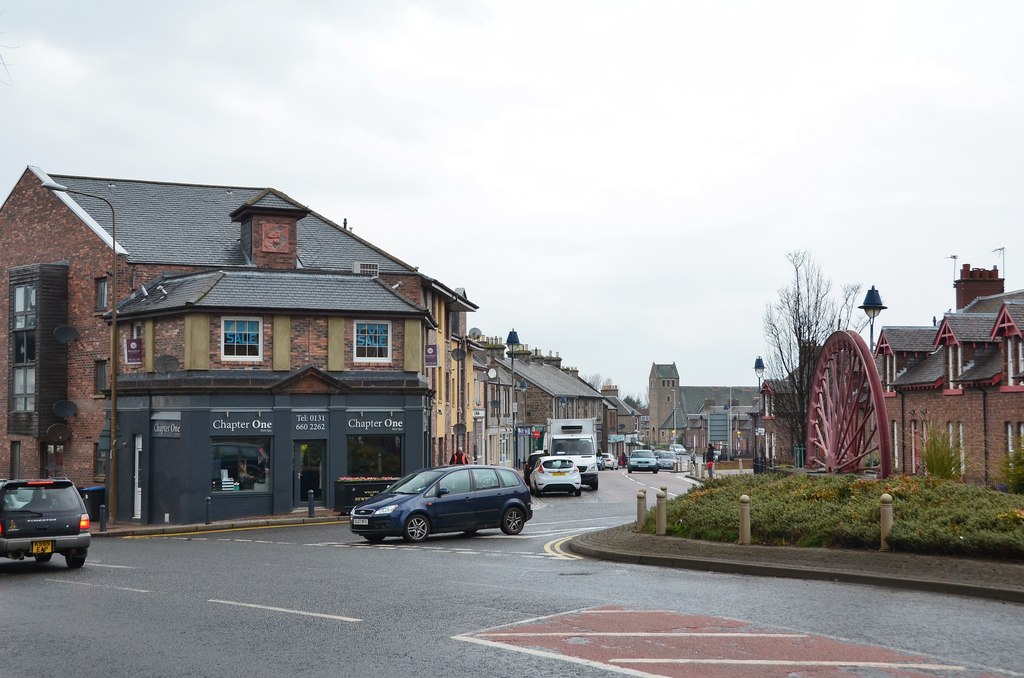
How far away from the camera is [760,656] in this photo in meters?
9.84

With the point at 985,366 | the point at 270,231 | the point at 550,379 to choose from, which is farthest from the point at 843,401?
Result: the point at 550,379

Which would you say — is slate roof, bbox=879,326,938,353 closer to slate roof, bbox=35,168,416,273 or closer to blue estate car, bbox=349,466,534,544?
slate roof, bbox=35,168,416,273

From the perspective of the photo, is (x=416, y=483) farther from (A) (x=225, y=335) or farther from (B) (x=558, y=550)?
(A) (x=225, y=335)

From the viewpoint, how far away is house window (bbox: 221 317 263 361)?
33719 mm

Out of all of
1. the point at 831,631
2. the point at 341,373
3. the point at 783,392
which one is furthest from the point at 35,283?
the point at 831,631

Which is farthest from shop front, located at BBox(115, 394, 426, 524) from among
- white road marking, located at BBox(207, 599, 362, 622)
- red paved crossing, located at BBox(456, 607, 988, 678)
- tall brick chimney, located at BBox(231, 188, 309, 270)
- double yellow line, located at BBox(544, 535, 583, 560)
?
red paved crossing, located at BBox(456, 607, 988, 678)

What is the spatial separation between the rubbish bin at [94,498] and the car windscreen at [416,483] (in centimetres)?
1411

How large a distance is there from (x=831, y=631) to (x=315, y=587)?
700cm

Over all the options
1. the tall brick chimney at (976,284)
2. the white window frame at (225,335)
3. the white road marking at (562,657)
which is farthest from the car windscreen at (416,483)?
the tall brick chimney at (976,284)

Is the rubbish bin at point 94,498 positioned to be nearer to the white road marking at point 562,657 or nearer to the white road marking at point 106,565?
the white road marking at point 106,565

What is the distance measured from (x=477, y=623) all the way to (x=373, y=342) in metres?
24.4

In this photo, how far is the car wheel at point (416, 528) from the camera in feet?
74.6

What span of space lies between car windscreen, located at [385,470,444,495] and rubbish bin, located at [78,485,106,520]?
14113mm

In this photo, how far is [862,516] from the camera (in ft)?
55.9
